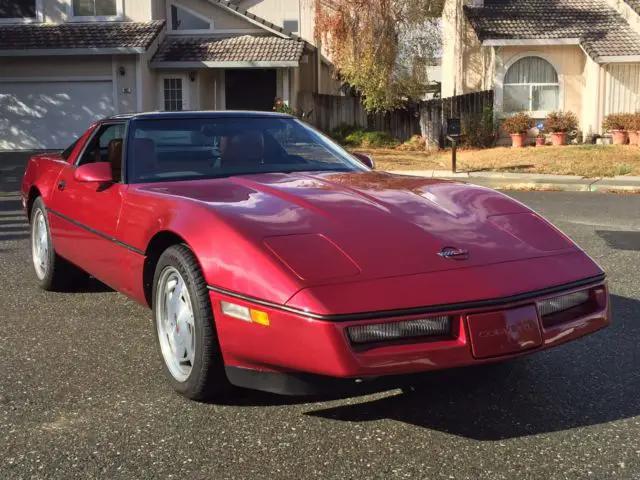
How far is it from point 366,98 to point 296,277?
874 inches

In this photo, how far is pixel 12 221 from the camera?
387 inches

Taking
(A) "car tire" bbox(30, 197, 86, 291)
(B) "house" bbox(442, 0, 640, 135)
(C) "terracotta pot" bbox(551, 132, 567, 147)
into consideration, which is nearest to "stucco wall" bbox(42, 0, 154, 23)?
(B) "house" bbox(442, 0, 640, 135)

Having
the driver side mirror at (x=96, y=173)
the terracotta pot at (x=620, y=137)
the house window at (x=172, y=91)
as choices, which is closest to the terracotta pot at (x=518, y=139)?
the terracotta pot at (x=620, y=137)

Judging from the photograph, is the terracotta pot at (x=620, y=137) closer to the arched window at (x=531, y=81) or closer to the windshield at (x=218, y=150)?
the arched window at (x=531, y=81)

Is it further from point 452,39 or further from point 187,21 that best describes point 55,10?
point 452,39

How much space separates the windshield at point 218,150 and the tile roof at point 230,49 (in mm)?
18705

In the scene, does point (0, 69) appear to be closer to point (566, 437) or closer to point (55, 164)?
point (55, 164)

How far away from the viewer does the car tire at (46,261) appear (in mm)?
5773

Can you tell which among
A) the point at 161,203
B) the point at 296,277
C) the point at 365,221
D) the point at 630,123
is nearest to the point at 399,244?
the point at 365,221

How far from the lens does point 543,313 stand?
327cm

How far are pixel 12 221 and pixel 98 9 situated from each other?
1615 cm

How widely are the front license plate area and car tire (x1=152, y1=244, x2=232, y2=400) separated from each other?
113 cm

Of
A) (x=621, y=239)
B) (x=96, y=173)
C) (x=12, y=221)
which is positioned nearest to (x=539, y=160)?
(x=621, y=239)

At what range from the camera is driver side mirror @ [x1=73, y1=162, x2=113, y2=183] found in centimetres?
452
